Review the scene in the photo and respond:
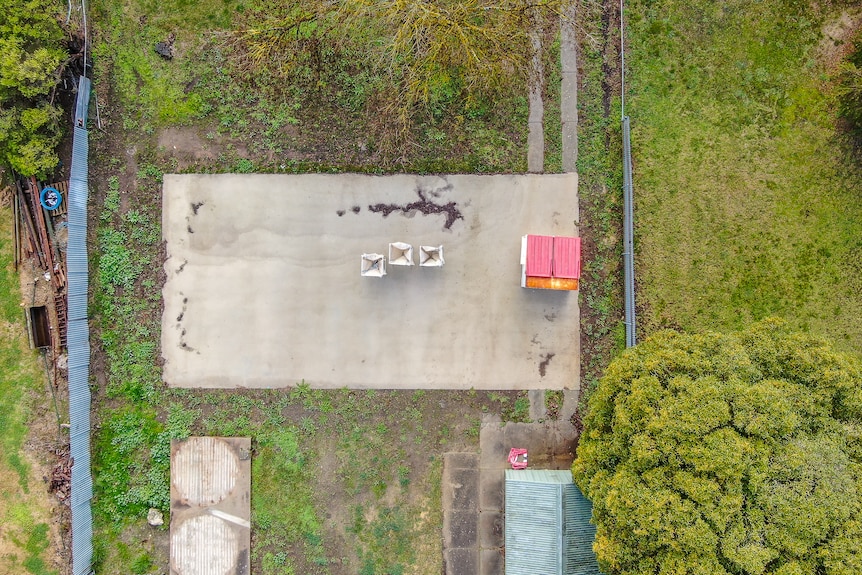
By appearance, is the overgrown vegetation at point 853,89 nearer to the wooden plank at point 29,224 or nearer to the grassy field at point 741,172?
the grassy field at point 741,172

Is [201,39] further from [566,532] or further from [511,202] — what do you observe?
[566,532]

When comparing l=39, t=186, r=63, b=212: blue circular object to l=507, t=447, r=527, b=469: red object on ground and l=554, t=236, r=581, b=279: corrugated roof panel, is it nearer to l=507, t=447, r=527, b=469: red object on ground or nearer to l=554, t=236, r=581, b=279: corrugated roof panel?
l=554, t=236, r=581, b=279: corrugated roof panel

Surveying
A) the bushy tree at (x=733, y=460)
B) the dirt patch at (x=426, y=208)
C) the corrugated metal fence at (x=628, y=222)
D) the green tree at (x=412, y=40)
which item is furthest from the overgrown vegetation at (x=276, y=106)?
the bushy tree at (x=733, y=460)

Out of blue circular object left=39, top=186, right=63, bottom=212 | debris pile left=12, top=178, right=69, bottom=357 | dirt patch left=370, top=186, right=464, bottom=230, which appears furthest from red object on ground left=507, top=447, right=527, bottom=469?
blue circular object left=39, top=186, right=63, bottom=212

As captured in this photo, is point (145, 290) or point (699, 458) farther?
point (145, 290)

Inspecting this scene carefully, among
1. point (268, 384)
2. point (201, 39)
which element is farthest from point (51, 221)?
point (268, 384)
